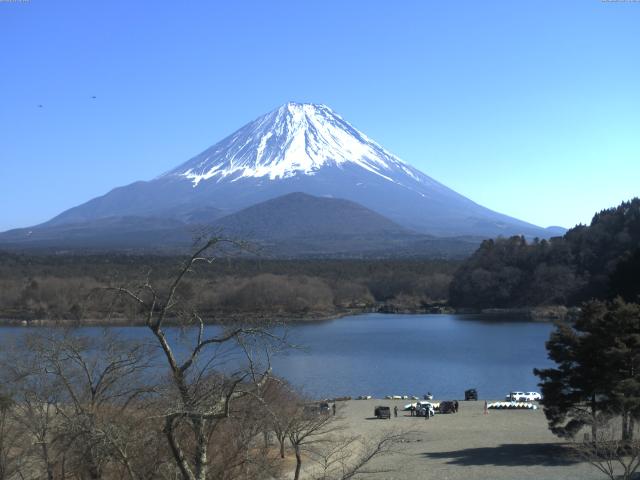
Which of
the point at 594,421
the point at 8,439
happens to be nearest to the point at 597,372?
the point at 594,421

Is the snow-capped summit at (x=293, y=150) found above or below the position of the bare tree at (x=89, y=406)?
above

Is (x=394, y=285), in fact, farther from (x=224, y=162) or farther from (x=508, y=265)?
(x=224, y=162)

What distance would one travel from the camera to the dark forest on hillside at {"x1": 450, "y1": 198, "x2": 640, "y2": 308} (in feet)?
159

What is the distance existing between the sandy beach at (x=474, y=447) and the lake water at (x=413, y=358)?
2860 mm

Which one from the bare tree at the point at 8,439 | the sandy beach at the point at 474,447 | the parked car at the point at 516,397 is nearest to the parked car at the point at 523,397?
the parked car at the point at 516,397

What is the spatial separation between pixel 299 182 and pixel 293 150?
1019 cm

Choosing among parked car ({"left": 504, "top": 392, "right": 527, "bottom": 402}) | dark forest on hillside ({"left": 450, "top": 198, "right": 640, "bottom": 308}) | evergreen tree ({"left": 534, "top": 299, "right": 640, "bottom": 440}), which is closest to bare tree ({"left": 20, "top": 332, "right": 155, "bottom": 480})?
evergreen tree ({"left": 534, "top": 299, "right": 640, "bottom": 440})

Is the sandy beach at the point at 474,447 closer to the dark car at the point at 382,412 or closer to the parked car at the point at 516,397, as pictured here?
the dark car at the point at 382,412

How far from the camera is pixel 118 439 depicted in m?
4.49

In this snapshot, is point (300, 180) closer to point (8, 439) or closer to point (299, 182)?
point (299, 182)

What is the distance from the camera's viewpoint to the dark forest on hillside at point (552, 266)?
48.6m

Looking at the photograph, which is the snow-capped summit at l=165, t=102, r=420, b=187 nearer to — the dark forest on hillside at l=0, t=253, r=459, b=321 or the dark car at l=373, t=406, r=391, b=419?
the dark forest on hillside at l=0, t=253, r=459, b=321

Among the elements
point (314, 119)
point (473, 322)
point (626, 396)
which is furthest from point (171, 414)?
point (314, 119)

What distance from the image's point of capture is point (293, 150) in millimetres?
165875
